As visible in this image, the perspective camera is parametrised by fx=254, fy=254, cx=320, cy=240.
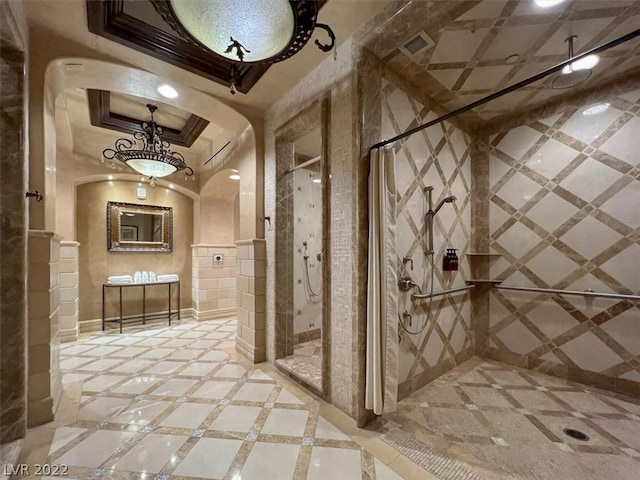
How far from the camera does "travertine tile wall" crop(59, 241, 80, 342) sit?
346 centimetres

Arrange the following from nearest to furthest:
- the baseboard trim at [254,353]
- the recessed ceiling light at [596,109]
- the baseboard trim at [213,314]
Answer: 1. the recessed ceiling light at [596,109]
2. the baseboard trim at [254,353]
3. the baseboard trim at [213,314]

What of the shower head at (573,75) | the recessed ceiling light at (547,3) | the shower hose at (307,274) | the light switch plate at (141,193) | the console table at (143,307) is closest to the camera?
the recessed ceiling light at (547,3)

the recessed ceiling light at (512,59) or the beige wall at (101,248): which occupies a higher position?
the recessed ceiling light at (512,59)

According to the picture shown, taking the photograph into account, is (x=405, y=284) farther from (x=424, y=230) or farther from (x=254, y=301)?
(x=254, y=301)

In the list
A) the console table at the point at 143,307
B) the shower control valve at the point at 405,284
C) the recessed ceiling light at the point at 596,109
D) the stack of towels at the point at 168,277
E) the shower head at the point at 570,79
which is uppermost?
the shower head at the point at 570,79

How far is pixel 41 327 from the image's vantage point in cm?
182

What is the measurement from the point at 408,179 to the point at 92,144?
4.54 m

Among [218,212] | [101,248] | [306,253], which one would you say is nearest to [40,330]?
[306,253]

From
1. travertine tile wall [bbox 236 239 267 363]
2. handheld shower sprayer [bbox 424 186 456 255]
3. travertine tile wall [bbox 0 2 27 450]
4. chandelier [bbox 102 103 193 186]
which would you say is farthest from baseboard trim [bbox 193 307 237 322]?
handheld shower sprayer [bbox 424 186 456 255]

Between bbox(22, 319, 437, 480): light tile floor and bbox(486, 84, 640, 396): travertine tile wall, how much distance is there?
2.17 metres

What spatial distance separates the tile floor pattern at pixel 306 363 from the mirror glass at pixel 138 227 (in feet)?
10.6

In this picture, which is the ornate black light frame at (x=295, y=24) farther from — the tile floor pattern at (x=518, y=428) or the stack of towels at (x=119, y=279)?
the stack of towels at (x=119, y=279)

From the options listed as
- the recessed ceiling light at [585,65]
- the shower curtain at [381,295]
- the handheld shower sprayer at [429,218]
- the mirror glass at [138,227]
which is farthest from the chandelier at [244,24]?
the mirror glass at [138,227]

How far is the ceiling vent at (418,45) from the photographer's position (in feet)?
5.73
